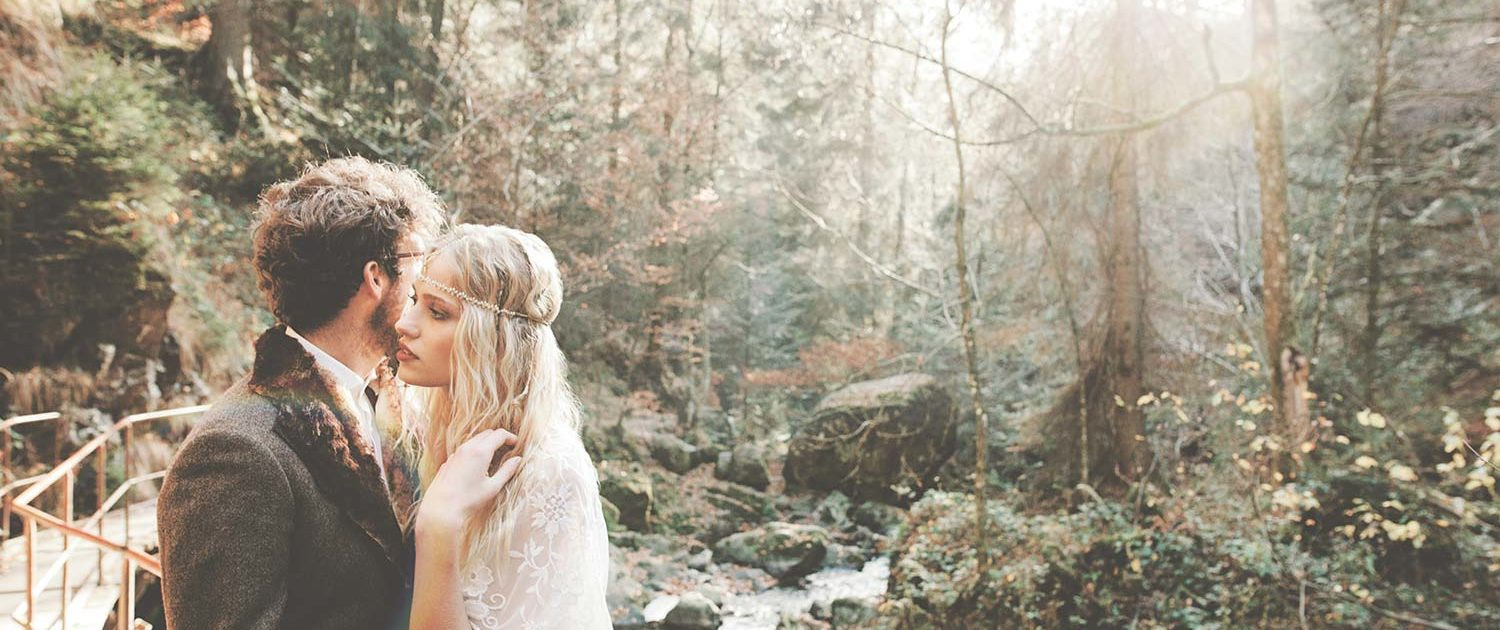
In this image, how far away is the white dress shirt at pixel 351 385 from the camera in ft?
5.58

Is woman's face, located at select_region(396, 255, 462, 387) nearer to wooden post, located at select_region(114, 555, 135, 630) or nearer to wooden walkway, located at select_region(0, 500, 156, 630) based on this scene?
wooden post, located at select_region(114, 555, 135, 630)

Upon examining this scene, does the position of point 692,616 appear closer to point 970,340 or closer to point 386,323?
point 970,340

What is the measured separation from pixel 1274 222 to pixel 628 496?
8923mm

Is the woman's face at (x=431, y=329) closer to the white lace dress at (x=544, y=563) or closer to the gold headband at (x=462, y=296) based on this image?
the gold headband at (x=462, y=296)

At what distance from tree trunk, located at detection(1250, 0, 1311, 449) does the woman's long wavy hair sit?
606 cm

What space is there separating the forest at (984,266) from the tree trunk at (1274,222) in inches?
1.2

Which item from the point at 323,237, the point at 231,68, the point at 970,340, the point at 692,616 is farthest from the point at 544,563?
the point at 231,68

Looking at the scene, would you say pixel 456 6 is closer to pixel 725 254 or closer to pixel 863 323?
pixel 725 254

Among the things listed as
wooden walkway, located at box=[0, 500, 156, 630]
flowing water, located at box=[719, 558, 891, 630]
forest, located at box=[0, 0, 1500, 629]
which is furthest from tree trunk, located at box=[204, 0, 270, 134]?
flowing water, located at box=[719, 558, 891, 630]

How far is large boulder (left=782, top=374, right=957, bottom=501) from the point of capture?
46.9ft

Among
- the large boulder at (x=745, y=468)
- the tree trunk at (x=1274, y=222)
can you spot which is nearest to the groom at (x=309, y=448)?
the tree trunk at (x=1274, y=222)

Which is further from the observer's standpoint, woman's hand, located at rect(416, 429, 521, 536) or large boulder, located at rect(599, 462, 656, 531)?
large boulder, located at rect(599, 462, 656, 531)

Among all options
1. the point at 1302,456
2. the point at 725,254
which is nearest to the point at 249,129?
the point at 725,254

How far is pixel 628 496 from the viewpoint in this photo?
40.0 feet
